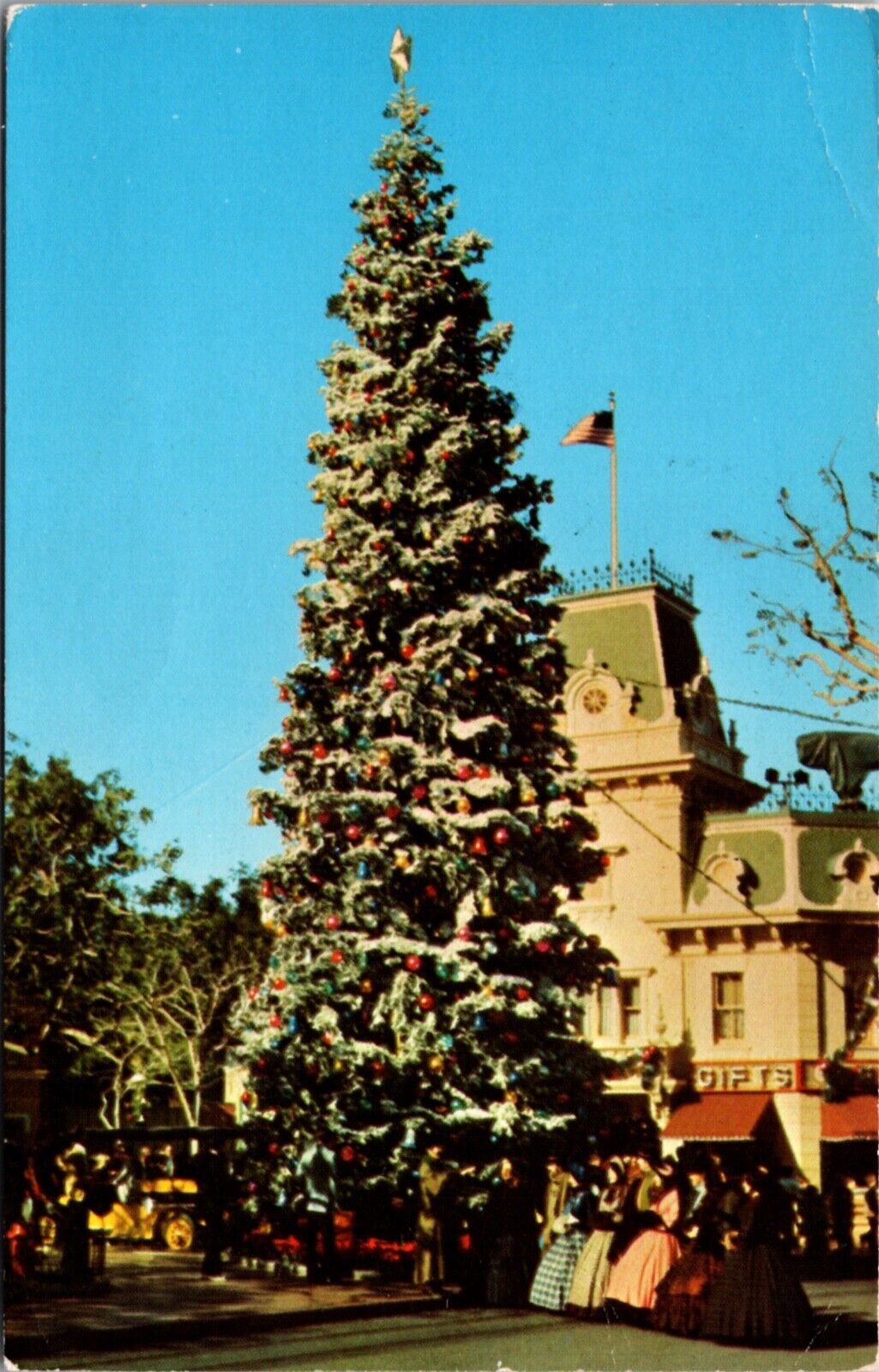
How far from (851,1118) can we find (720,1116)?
1.04 meters

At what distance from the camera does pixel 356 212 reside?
11.6 m

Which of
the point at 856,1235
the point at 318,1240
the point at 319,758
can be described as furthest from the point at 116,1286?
the point at 856,1235

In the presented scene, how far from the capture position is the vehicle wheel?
1073 centimetres

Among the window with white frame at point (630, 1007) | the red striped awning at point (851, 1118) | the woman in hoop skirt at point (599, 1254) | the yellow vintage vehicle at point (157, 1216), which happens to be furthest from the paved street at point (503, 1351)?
the window with white frame at point (630, 1007)

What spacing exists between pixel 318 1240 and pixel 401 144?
7.16m

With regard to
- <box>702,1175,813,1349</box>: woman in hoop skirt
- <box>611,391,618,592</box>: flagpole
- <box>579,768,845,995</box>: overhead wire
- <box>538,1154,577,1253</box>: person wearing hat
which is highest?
<box>611,391,618,592</box>: flagpole

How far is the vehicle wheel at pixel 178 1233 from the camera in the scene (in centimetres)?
1073

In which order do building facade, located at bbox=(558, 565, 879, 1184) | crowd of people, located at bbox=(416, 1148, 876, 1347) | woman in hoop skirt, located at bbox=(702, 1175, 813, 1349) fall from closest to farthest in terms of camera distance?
woman in hoop skirt, located at bbox=(702, 1175, 813, 1349) < crowd of people, located at bbox=(416, 1148, 876, 1347) < building facade, located at bbox=(558, 565, 879, 1184)

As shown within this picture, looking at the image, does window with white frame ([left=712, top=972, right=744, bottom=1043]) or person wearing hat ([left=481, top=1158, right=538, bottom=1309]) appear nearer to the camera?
person wearing hat ([left=481, top=1158, right=538, bottom=1309])

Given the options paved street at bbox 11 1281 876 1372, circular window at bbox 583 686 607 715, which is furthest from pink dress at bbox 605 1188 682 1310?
circular window at bbox 583 686 607 715

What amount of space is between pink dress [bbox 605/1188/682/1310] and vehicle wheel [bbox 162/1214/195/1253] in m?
2.63

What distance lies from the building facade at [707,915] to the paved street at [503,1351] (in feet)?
3.02

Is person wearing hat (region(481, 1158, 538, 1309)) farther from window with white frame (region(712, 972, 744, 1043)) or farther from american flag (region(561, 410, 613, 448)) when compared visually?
american flag (region(561, 410, 613, 448))

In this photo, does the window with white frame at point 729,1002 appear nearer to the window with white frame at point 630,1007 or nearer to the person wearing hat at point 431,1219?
the window with white frame at point 630,1007
